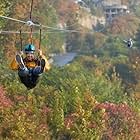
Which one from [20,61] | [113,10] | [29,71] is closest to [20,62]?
[20,61]

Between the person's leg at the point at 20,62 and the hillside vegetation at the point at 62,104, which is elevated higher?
the person's leg at the point at 20,62

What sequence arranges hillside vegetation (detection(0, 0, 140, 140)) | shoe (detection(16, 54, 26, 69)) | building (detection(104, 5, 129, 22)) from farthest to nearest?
building (detection(104, 5, 129, 22)), hillside vegetation (detection(0, 0, 140, 140)), shoe (detection(16, 54, 26, 69))

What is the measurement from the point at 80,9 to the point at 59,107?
4823 centimetres

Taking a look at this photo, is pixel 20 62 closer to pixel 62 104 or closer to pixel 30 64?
pixel 30 64

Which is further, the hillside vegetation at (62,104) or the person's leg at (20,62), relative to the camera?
the hillside vegetation at (62,104)

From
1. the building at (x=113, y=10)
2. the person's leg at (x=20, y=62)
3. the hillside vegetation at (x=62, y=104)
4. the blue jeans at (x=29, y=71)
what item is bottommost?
the hillside vegetation at (x=62, y=104)

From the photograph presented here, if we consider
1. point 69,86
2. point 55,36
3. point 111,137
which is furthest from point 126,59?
point 111,137

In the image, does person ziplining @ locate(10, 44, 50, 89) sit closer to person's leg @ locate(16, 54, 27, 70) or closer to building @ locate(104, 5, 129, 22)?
person's leg @ locate(16, 54, 27, 70)

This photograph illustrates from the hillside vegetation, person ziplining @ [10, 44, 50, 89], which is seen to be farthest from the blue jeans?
the hillside vegetation

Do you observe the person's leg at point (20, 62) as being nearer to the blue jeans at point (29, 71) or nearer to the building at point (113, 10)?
the blue jeans at point (29, 71)

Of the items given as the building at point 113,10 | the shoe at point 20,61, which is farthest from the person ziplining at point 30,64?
the building at point 113,10

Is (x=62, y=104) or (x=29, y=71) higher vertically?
(x=29, y=71)

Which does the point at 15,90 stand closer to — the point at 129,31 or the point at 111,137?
the point at 111,137

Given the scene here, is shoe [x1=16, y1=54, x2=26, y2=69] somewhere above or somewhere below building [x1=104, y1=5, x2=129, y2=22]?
below
